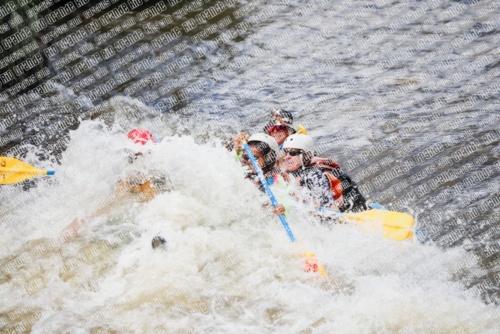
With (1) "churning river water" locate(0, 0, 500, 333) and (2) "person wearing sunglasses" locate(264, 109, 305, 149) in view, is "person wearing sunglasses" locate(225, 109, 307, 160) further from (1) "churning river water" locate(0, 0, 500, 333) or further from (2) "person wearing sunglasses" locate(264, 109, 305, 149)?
(1) "churning river water" locate(0, 0, 500, 333)

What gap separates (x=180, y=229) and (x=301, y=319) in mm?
2001

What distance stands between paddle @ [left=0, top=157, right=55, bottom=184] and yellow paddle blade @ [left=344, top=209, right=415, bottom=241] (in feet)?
13.2

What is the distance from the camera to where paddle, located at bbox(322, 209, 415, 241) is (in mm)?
6000

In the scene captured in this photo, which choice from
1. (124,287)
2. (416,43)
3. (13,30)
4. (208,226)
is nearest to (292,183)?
(208,226)

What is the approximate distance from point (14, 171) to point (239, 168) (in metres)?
2.91

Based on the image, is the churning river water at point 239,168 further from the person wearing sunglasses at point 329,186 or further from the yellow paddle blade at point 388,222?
the person wearing sunglasses at point 329,186

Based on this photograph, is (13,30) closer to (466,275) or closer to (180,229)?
(180,229)

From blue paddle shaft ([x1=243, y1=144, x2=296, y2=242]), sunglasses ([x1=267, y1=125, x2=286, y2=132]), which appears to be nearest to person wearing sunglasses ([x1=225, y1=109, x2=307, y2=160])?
sunglasses ([x1=267, y1=125, x2=286, y2=132])

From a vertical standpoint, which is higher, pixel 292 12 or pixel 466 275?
pixel 292 12

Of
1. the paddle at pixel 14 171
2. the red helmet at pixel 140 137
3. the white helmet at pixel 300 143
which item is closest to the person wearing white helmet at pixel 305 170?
the white helmet at pixel 300 143

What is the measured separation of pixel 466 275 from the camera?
5.73 meters

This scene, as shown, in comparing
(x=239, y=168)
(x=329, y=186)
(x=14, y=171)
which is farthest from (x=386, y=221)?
(x=14, y=171)

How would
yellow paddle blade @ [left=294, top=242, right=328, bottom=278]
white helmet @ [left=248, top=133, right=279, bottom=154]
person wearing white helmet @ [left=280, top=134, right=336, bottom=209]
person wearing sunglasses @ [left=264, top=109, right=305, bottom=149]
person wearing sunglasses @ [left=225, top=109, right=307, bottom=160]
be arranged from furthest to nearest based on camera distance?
person wearing sunglasses @ [left=264, top=109, right=305, bottom=149]
person wearing sunglasses @ [left=225, top=109, right=307, bottom=160]
white helmet @ [left=248, top=133, right=279, bottom=154]
person wearing white helmet @ [left=280, top=134, right=336, bottom=209]
yellow paddle blade @ [left=294, top=242, right=328, bottom=278]

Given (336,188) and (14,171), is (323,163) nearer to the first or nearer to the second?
(336,188)
